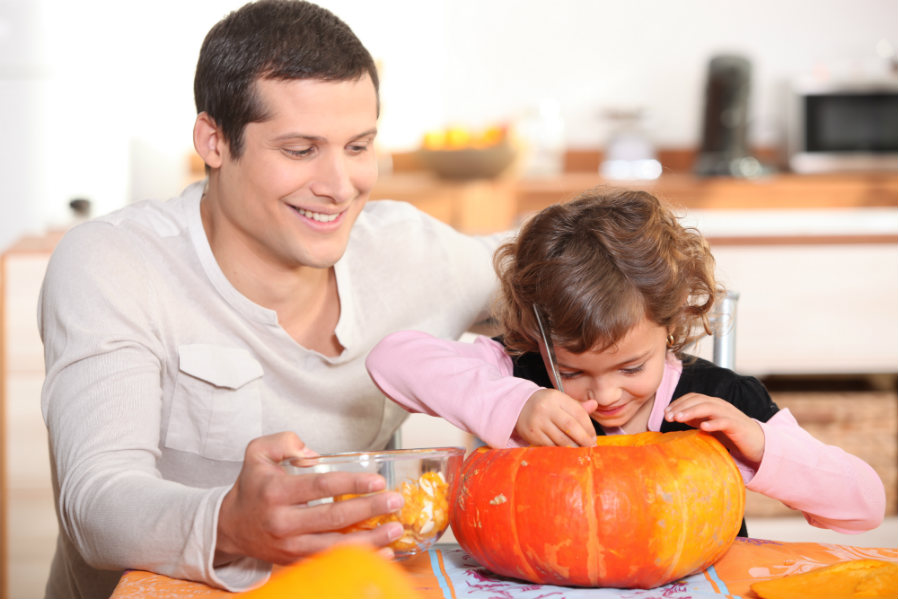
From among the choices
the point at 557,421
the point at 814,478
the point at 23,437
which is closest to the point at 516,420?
the point at 557,421

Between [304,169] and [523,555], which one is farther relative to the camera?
[304,169]

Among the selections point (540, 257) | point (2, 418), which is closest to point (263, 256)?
point (540, 257)

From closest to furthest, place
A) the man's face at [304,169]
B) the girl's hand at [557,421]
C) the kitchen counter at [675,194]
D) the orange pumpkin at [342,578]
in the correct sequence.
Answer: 1. the orange pumpkin at [342,578]
2. the girl's hand at [557,421]
3. the man's face at [304,169]
4. the kitchen counter at [675,194]

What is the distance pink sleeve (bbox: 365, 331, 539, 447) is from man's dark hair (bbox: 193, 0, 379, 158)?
0.33 m

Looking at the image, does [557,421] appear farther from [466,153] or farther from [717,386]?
[466,153]

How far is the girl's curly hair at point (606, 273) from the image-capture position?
0.99 m

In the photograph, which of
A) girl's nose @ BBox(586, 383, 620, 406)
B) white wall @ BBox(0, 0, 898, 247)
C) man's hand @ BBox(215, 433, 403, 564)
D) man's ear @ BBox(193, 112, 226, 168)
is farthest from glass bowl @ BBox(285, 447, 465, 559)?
white wall @ BBox(0, 0, 898, 247)

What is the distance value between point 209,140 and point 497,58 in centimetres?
229

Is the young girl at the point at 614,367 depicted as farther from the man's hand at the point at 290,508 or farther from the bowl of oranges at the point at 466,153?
the bowl of oranges at the point at 466,153

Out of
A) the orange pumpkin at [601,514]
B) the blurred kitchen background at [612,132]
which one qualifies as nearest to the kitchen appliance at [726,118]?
the blurred kitchen background at [612,132]

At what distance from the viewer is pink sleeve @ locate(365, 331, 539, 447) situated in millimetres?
967

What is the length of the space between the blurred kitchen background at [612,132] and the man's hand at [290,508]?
1692 millimetres

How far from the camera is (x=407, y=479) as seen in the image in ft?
2.57

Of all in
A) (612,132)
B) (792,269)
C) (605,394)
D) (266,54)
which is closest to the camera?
(605,394)
